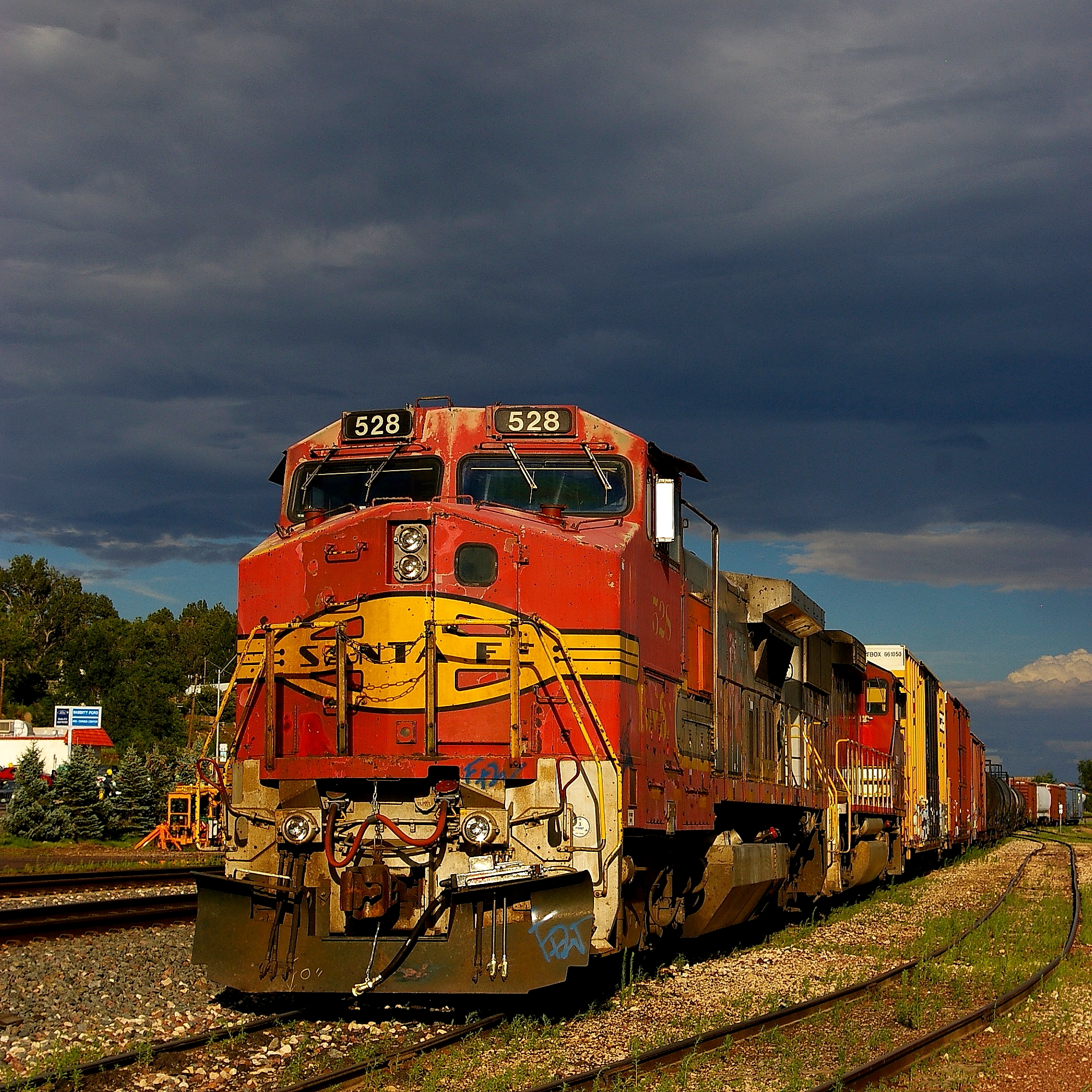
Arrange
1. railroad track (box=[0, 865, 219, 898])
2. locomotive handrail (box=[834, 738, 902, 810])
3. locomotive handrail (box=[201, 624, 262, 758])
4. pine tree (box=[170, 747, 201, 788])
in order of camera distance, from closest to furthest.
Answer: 1. locomotive handrail (box=[201, 624, 262, 758])
2. railroad track (box=[0, 865, 219, 898])
3. locomotive handrail (box=[834, 738, 902, 810])
4. pine tree (box=[170, 747, 201, 788])

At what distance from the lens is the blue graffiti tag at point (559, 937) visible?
734cm

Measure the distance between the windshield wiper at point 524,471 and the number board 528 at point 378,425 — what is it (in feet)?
2.44

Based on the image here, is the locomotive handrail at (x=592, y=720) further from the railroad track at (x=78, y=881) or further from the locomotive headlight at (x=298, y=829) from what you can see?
the railroad track at (x=78, y=881)

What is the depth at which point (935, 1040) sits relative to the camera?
801cm

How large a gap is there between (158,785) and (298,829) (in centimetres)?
2840

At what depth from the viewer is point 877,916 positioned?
15867 mm

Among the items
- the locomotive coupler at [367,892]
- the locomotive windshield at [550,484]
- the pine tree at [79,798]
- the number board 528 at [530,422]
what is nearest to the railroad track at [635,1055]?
the locomotive coupler at [367,892]

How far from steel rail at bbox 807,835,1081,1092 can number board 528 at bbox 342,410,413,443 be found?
5116 mm

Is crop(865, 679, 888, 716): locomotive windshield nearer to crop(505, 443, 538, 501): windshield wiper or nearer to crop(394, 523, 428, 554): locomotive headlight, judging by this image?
crop(505, 443, 538, 501): windshield wiper

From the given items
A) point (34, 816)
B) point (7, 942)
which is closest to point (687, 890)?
point (7, 942)

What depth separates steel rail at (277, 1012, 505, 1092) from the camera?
6.43 metres

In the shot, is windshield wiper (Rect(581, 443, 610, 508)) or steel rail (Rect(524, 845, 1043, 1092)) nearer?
steel rail (Rect(524, 845, 1043, 1092))

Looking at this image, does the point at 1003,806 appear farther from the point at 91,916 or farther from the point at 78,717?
the point at 78,717

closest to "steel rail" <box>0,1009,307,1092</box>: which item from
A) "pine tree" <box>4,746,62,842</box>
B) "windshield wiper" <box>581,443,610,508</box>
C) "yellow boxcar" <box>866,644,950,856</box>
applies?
"windshield wiper" <box>581,443,610,508</box>
